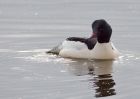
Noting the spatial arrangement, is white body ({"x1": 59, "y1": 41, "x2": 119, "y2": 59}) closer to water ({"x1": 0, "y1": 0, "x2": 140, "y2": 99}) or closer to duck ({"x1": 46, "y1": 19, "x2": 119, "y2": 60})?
duck ({"x1": 46, "y1": 19, "x2": 119, "y2": 60})

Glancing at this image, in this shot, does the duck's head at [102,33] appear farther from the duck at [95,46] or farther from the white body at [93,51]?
the white body at [93,51]

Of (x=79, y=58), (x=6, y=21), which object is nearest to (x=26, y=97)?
(x=79, y=58)

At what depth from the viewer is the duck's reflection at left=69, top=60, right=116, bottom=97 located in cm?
1496

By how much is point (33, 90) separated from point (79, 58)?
Answer: 4045 millimetres

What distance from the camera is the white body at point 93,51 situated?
18.3 m

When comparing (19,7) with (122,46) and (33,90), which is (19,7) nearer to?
(122,46)

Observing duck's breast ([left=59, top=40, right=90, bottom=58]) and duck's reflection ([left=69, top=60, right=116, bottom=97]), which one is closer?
duck's reflection ([left=69, top=60, right=116, bottom=97])

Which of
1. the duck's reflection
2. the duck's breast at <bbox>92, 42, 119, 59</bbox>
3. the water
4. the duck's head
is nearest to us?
the water

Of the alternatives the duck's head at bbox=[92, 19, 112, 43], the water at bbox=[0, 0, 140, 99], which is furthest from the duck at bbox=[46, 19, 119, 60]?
the water at bbox=[0, 0, 140, 99]

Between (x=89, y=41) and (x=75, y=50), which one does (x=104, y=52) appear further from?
(x=75, y=50)

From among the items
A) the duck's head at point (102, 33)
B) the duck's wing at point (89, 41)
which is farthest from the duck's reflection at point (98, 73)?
the duck's head at point (102, 33)

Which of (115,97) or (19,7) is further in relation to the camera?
(19,7)

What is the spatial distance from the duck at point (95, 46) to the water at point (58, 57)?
247 mm

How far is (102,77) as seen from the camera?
16.1 m
